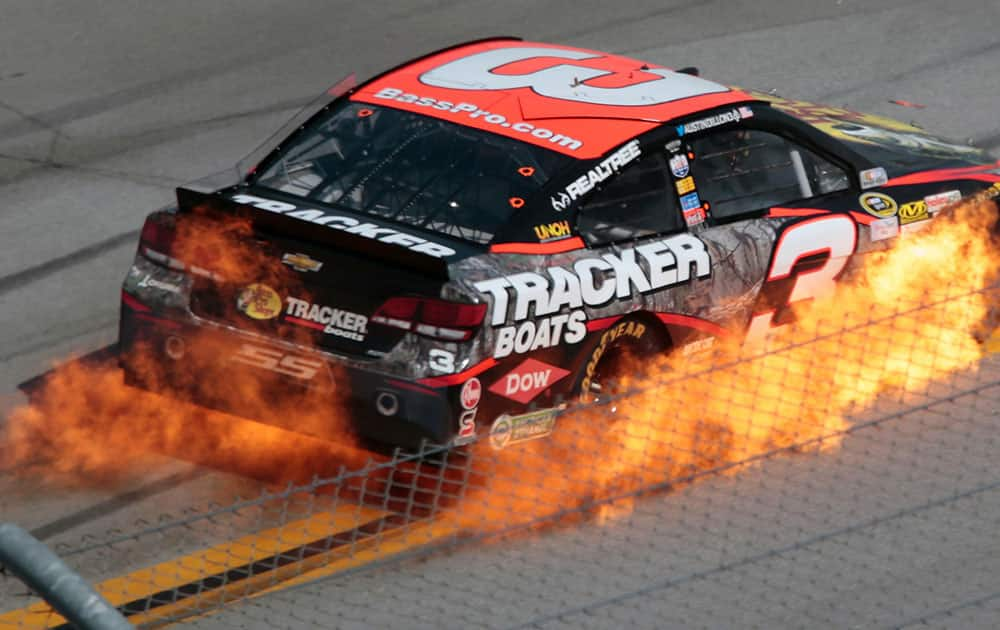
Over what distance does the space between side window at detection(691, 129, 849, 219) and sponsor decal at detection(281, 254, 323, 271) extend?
6.07ft

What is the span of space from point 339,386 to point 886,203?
3.02 metres

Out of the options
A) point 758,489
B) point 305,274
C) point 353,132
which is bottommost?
point 758,489

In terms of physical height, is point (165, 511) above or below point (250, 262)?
below

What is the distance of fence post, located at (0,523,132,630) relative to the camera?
3.75 m

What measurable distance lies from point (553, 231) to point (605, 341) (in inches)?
19.3

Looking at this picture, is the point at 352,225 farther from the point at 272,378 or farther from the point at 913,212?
the point at 913,212

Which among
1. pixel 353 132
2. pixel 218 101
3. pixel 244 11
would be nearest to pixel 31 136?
pixel 218 101

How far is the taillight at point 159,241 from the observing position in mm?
6965

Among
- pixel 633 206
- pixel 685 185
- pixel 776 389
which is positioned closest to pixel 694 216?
pixel 685 185

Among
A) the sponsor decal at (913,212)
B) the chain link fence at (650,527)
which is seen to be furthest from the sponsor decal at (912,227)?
the chain link fence at (650,527)

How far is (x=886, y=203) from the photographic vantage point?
8.28 meters

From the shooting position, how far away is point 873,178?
8.31 m

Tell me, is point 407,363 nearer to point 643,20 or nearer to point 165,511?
point 165,511

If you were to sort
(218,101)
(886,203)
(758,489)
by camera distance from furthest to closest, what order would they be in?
(218,101), (886,203), (758,489)
